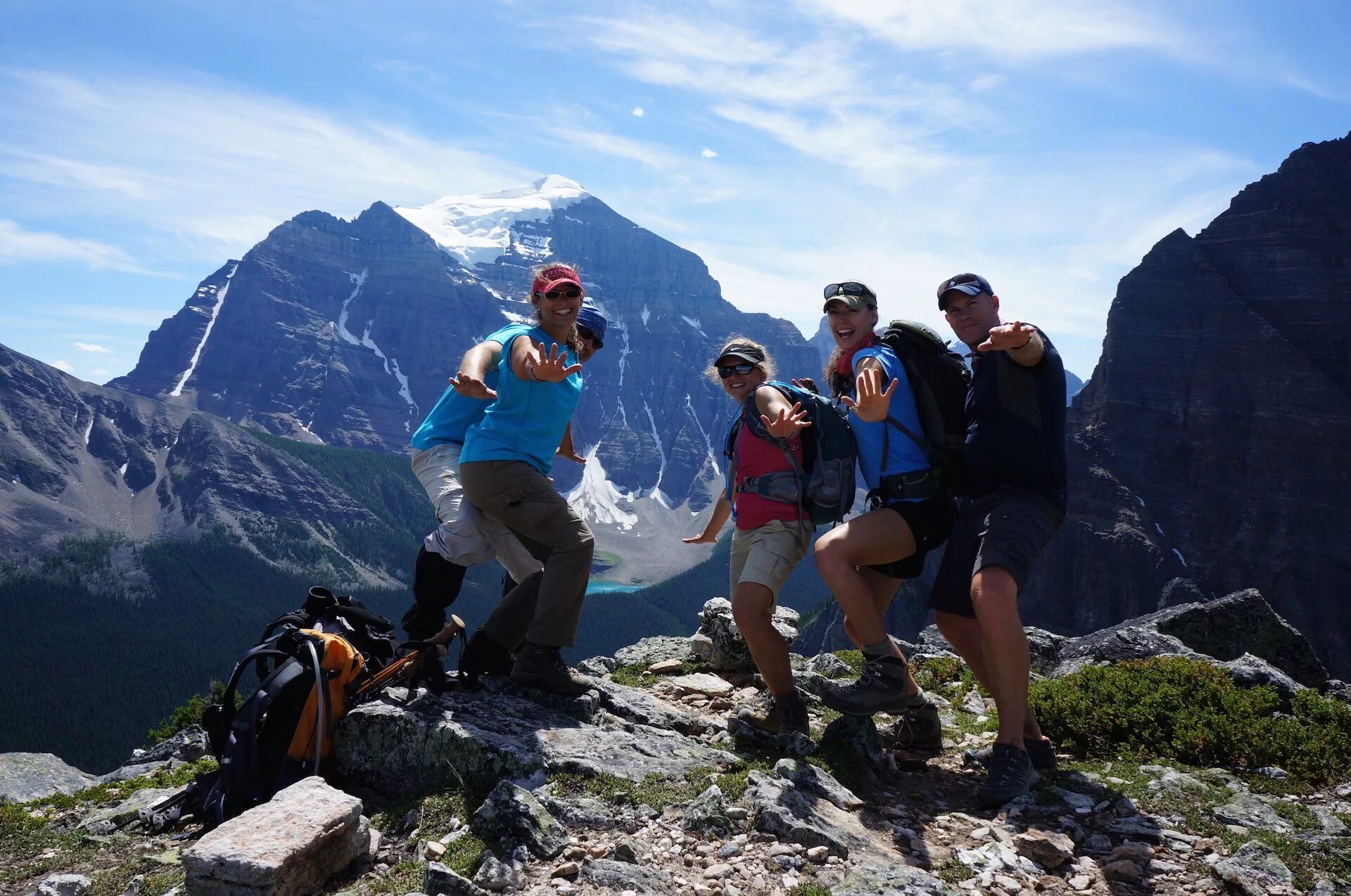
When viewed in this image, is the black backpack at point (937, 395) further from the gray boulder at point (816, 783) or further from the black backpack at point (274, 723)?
the black backpack at point (274, 723)

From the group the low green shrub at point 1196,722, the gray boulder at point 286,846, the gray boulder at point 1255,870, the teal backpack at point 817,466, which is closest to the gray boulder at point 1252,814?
the gray boulder at point 1255,870

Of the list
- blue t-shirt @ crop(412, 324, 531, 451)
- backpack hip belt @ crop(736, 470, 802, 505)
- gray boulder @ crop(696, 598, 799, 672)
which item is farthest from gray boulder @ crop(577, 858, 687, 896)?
gray boulder @ crop(696, 598, 799, 672)

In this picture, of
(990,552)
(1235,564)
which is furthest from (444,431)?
(1235,564)

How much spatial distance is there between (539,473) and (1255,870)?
6.00 meters

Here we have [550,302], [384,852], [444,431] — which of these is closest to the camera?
[384,852]

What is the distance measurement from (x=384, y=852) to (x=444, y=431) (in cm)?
414

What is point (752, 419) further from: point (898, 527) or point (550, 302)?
point (550, 302)

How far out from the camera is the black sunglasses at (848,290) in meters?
7.56

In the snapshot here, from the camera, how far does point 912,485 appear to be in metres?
7.19

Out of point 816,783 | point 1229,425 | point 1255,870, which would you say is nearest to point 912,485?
point 816,783

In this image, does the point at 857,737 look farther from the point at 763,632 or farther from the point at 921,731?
the point at 763,632

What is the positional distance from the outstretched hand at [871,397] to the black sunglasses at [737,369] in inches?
53.2

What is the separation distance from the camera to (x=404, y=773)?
6922 millimetres

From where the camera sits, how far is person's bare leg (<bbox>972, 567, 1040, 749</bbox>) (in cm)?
664
